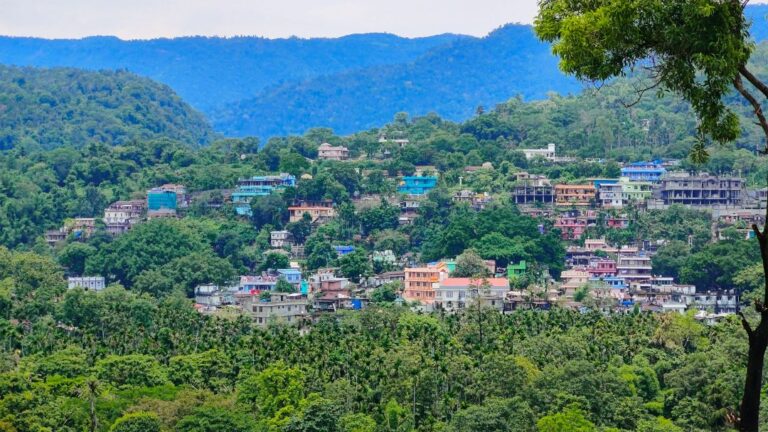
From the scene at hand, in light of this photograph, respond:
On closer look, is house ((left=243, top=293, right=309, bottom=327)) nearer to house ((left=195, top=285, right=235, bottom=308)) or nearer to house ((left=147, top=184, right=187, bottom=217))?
house ((left=195, top=285, right=235, bottom=308))

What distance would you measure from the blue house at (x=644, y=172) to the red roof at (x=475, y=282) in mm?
15462

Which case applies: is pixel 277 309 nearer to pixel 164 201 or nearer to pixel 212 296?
pixel 212 296

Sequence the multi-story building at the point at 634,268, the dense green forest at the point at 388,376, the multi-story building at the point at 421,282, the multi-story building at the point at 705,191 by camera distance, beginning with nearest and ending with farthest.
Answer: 1. the dense green forest at the point at 388,376
2. the multi-story building at the point at 421,282
3. the multi-story building at the point at 634,268
4. the multi-story building at the point at 705,191

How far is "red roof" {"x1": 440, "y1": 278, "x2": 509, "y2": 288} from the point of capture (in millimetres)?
44825

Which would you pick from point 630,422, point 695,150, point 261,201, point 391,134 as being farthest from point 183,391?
point 391,134

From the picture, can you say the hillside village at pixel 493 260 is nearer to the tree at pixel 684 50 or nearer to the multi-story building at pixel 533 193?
the multi-story building at pixel 533 193

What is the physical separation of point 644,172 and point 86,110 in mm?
50123

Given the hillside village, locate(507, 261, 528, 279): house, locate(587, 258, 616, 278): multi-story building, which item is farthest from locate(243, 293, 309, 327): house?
locate(587, 258, 616, 278): multi-story building

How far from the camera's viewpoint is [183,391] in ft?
91.2

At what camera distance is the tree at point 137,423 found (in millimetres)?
25281

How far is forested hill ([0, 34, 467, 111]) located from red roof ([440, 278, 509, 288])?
14190 centimetres

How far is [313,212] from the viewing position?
57.9 metres

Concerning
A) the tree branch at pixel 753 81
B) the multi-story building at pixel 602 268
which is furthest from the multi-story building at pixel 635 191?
the tree branch at pixel 753 81

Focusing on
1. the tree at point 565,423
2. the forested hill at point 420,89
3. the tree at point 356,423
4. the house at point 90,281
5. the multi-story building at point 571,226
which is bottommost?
the tree at point 356,423
